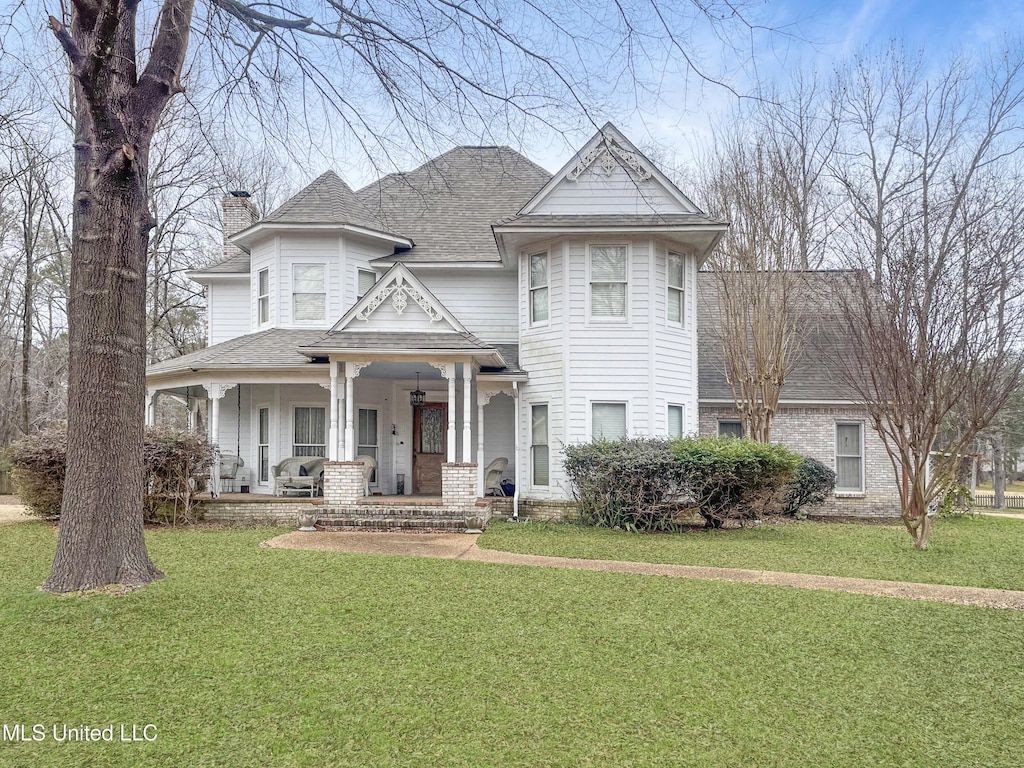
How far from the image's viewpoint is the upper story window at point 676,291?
50.5ft

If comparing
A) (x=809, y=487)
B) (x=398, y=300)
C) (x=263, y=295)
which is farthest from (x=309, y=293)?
(x=809, y=487)

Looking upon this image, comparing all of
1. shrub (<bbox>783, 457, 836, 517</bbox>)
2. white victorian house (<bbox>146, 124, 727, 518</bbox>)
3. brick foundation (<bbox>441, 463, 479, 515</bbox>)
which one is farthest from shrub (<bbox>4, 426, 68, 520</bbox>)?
shrub (<bbox>783, 457, 836, 517</bbox>)

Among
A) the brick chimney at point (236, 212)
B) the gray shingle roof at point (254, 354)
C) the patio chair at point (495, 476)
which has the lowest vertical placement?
the patio chair at point (495, 476)

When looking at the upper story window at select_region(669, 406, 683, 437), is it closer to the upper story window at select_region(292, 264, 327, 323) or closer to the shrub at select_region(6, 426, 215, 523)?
the upper story window at select_region(292, 264, 327, 323)

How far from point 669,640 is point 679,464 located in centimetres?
703

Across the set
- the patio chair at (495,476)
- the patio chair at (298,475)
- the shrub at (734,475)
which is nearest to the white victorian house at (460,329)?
the patio chair at (495,476)

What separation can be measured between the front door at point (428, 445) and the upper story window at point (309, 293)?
3238mm

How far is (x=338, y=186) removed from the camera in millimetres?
18094

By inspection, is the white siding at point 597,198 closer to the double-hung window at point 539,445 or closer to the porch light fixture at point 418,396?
the double-hung window at point 539,445

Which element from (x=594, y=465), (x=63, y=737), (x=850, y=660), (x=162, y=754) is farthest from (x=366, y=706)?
(x=594, y=465)

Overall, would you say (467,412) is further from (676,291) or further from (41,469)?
(41,469)

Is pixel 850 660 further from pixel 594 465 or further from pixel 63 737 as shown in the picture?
pixel 594 465

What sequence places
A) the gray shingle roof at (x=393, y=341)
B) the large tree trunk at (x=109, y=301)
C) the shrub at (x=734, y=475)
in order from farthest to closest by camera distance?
the gray shingle roof at (x=393, y=341) < the shrub at (x=734, y=475) < the large tree trunk at (x=109, y=301)

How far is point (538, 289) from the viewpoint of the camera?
15.6 metres
